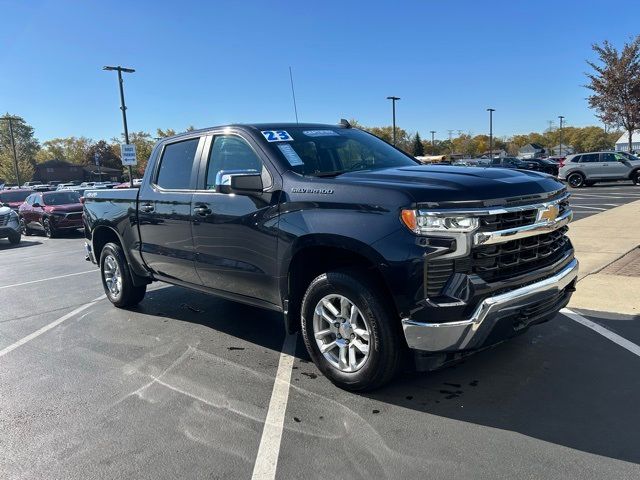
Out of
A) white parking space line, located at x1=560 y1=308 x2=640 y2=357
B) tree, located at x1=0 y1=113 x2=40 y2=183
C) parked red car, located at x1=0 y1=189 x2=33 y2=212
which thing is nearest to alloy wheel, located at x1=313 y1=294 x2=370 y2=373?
white parking space line, located at x1=560 y1=308 x2=640 y2=357

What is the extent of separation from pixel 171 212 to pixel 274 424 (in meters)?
2.56

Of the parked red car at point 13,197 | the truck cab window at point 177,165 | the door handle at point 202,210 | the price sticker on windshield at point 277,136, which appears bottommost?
the parked red car at point 13,197

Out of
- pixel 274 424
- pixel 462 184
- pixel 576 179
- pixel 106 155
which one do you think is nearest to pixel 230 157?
pixel 462 184

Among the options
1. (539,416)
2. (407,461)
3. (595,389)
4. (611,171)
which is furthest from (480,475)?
(611,171)

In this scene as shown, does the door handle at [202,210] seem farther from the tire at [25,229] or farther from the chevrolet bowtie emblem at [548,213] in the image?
the tire at [25,229]

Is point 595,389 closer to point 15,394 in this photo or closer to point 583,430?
point 583,430

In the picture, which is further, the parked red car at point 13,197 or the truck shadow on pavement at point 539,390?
the parked red car at point 13,197

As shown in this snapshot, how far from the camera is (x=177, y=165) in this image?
533 centimetres

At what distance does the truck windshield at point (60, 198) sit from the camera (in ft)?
58.5

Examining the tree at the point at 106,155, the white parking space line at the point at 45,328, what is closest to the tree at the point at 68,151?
the tree at the point at 106,155

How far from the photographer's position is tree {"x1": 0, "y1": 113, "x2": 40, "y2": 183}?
87.4 m

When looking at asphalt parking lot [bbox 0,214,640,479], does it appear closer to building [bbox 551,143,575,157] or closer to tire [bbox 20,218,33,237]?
tire [bbox 20,218,33,237]

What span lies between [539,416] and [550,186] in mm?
1627

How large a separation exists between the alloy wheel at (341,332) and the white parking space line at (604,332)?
2427 millimetres
